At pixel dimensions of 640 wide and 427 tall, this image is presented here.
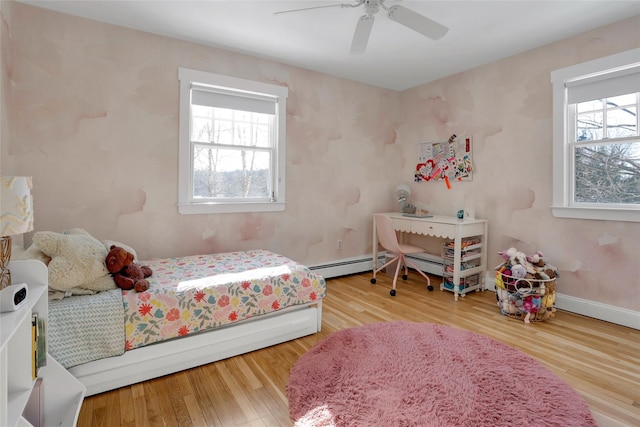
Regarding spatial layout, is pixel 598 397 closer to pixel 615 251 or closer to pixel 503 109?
pixel 615 251

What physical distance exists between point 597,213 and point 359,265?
2465 millimetres

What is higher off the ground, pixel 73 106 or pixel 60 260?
pixel 73 106

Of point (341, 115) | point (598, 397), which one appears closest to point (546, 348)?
point (598, 397)

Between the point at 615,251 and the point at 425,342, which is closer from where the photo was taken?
the point at 425,342

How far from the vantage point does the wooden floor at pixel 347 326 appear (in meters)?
1.58

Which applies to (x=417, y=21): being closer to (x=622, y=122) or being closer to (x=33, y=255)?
(x=622, y=122)

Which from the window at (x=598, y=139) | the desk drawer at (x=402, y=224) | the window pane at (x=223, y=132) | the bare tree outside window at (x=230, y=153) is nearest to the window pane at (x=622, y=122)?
the window at (x=598, y=139)

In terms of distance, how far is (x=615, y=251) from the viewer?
265cm

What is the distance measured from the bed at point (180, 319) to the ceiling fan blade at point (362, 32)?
5.88ft

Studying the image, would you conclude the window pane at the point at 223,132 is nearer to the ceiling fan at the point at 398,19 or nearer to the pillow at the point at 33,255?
the ceiling fan at the point at 398,19

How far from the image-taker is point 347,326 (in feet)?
8.53

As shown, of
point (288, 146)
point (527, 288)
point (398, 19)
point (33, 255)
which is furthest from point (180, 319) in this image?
point (527, 288)

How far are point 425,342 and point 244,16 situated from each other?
2880 millimetres

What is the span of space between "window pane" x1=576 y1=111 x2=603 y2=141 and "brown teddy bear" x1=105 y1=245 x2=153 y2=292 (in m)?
3.75
